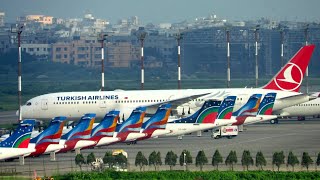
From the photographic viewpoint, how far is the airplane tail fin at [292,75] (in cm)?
10888

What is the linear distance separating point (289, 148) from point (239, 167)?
531 inches

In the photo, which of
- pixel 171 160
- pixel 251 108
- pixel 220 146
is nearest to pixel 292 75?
pixel 251 108

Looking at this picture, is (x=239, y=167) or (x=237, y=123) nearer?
(x=239, y=167)

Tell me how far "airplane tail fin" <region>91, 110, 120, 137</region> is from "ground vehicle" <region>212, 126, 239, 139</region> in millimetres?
15674

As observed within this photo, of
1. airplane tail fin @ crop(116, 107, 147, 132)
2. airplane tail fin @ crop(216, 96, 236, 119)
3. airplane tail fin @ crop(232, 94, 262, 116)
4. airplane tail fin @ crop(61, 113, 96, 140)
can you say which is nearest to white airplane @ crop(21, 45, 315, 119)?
airplane tail fin @ crop(232, 94, 262, 116)

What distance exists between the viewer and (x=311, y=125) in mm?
110125

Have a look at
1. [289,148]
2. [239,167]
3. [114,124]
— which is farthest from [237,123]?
[239,167]

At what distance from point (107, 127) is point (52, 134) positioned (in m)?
6.15

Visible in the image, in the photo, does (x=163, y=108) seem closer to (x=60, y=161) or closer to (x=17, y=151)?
(x=60, y=161)

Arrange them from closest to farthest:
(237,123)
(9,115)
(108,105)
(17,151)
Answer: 1. (17,151)
2. (237,123)
3. (108,105)
4. (9,115)

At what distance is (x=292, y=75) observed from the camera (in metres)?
109

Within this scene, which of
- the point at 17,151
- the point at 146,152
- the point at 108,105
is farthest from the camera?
the point at 108,105

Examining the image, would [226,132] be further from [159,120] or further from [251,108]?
[159,120]

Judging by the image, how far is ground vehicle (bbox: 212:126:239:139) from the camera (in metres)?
94.8
